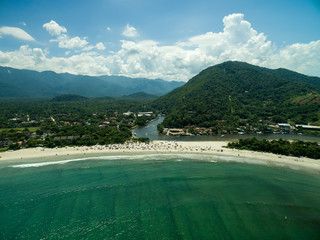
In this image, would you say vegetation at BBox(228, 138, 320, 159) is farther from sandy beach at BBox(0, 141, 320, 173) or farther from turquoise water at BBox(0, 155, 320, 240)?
turquoise water at BBox(0, 155, 320, 240)

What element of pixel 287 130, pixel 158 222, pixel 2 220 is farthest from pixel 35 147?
pixel 287 130

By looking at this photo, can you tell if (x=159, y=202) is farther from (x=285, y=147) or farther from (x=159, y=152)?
(x=285, y=147)

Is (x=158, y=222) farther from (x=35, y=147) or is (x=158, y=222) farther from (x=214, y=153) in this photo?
(x=35, y=147)

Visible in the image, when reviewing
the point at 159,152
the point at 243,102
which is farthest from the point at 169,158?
the point at 243,102

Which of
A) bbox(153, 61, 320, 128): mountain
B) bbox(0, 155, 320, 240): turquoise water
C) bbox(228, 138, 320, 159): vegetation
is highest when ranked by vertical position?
bbox(153, 61, 320, 128): mountain

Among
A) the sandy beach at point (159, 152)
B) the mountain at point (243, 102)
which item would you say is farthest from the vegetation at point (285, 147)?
the mountain at point (243, 102)

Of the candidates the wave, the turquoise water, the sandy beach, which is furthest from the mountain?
the turquoise water
